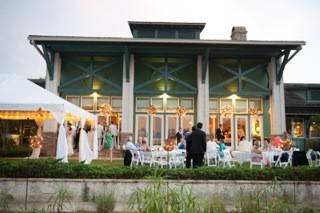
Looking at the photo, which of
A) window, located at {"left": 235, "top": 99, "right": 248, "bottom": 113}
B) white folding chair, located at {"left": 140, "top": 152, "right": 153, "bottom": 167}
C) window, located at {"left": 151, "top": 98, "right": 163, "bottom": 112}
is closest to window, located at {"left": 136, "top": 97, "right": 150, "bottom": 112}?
window, located at {"left": 151, "top": 98, "right": 163, "bottom": 112}

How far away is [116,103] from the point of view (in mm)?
20516

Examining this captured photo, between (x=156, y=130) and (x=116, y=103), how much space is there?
2.92 m

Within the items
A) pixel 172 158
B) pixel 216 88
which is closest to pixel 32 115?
pixel 172 158

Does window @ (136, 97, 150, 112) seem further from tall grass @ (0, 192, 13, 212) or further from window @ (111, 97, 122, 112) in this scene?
tall grass @ (0, 192, 13, 212)

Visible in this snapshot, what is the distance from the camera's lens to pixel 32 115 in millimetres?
13391

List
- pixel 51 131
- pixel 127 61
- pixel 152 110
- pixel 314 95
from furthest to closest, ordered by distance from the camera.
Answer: pixel 314 95 → pixel 152 110 → pixel 127 61 → pixel 51 131

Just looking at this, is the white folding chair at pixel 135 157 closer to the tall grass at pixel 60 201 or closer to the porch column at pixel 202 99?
the tall grass at pixel 60 201

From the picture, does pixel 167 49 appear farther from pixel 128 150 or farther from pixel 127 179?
pixel 127 179

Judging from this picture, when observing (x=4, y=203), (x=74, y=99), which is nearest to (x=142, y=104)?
(x=74, y=99)

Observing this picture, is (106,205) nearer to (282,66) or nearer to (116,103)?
(116,103)

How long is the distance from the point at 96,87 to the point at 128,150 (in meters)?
9.13

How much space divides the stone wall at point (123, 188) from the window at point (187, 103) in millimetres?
12891

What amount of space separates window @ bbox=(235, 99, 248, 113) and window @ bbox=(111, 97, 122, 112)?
7.13 metres

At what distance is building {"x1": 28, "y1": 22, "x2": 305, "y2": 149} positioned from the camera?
64.2ft
